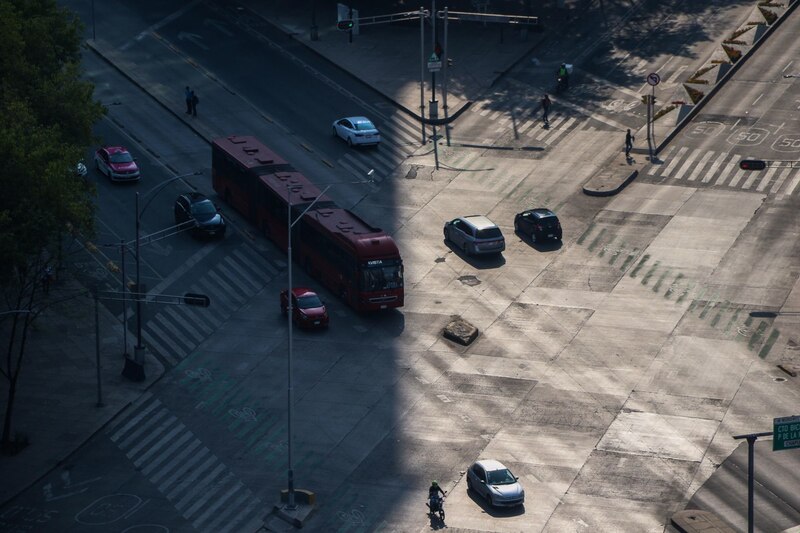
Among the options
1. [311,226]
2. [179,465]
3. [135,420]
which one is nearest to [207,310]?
[311,226]

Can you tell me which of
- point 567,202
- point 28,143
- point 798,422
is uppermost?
point 28,143

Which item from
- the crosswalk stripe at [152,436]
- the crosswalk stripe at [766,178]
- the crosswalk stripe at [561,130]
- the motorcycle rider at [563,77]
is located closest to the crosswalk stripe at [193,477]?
the crosswalk stripe at [152,436]

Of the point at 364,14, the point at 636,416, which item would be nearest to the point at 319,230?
the point at 636,416

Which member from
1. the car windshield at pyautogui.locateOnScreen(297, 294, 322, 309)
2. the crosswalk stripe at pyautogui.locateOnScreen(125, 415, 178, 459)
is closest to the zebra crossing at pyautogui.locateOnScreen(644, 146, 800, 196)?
the car windshield at pyautogui.locateOnScreen(297, 294, 322, 309)

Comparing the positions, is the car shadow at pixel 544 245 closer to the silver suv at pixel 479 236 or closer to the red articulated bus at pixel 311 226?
the silver suv at pixel 479 236

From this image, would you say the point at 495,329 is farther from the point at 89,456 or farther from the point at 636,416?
the point at 89,456

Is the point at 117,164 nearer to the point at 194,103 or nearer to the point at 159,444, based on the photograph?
the point at 194,103
